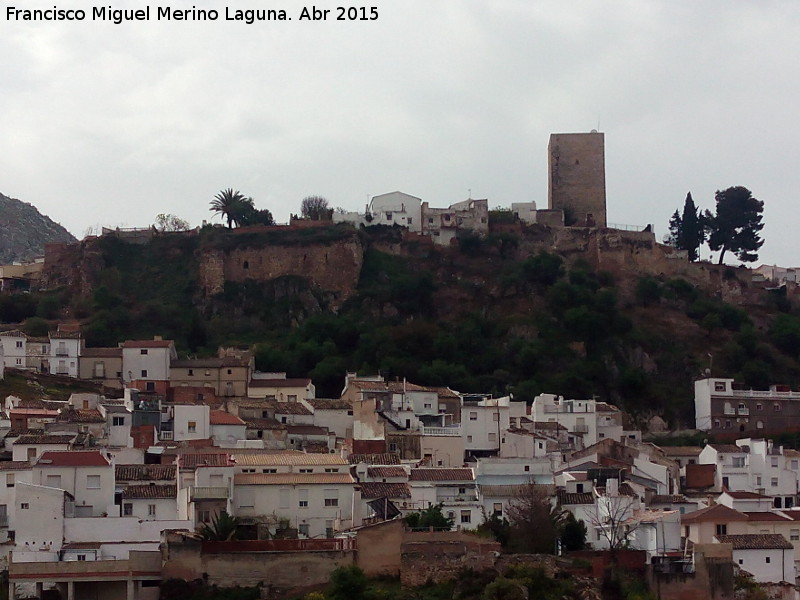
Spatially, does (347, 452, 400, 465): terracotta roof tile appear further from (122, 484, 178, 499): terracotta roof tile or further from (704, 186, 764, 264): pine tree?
(704, 186, 764, 264): pine tree

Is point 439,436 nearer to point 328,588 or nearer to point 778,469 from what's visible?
point 778,469

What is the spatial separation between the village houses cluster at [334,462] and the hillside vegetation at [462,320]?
3787 mm

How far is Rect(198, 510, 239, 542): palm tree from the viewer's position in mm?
46562

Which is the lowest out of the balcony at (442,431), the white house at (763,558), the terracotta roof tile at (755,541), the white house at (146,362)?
the white house at (763,558)

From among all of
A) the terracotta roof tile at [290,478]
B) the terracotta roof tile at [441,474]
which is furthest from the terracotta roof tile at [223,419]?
the terracotta roof tile at [290,478]

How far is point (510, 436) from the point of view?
6300 cm

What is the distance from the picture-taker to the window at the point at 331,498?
165 feet

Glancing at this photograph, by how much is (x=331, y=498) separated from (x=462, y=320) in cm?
3627

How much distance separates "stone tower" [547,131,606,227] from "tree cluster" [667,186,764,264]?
536 centimetres

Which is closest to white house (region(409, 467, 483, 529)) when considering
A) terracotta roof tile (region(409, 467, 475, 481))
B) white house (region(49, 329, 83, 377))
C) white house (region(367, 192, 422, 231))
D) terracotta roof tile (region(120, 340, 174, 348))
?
terracotta roof tile (region(409, 467, 475, 481))

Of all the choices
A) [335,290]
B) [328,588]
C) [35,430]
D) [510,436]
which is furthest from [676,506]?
[335,290]

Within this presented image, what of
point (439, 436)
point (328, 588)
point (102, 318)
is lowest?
point (328, 588)

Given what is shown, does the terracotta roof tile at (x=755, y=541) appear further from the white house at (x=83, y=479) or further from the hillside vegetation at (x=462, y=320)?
the hillside vegetation at (x=462, y=320)

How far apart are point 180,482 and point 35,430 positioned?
363 inches
